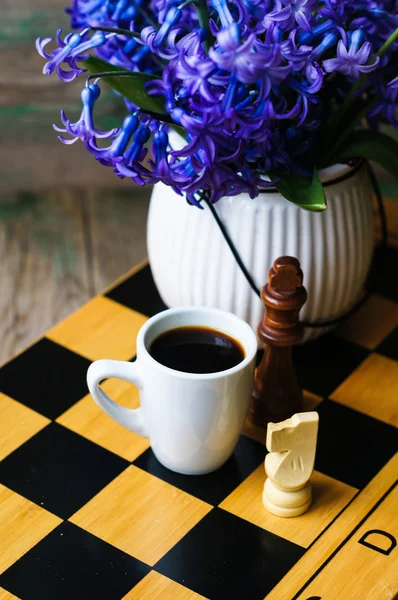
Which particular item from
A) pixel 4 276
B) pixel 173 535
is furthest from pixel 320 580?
pixel 4 276

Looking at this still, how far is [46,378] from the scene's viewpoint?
102 cm

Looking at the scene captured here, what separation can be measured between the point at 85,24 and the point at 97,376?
393 mm

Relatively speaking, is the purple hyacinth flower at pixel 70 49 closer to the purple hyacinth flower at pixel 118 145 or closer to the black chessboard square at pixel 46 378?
the purple hyacinth flower at pixel 118 145

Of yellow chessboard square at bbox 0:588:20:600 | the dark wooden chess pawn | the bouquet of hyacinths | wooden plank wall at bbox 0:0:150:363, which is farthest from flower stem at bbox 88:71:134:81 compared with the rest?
wooden plank wall at bbox 0:0:150:363

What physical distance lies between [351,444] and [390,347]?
18 cm

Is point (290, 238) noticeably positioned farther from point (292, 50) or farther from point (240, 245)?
point (292, 50)

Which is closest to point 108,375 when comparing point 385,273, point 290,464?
point 290,464

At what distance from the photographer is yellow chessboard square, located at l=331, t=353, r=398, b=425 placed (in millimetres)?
997

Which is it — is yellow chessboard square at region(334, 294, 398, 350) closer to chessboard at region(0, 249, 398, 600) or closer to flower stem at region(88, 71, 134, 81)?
chessboard at region(0, 249, 398, 600)

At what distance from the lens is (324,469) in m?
0.92

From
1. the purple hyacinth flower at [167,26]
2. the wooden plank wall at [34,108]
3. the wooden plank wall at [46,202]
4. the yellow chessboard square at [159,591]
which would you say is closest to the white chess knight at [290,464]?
the yellow chessboard square at [159,591]

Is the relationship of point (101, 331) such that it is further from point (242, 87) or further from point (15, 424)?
point (242, 87)

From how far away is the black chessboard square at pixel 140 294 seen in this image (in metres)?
1.15

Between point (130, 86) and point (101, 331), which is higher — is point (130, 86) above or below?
above
